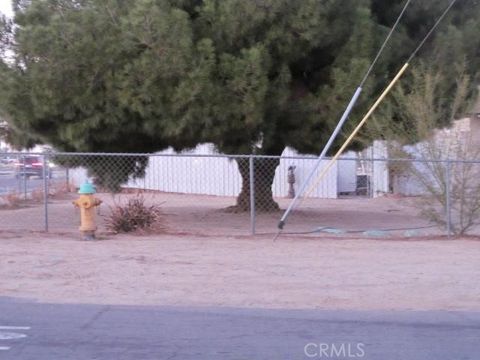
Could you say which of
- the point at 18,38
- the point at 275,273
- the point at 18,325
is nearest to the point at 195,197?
the point at 18,38

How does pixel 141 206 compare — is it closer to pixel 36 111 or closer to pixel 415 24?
pixel 36 111

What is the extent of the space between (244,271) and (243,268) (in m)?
0.26

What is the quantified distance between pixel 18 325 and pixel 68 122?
10003 millimetres

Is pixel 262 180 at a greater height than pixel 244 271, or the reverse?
pixel 262 180

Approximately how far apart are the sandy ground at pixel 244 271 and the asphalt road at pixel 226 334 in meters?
0.58

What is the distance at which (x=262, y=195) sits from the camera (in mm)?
21781

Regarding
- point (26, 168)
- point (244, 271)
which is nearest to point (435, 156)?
point (244, 271)

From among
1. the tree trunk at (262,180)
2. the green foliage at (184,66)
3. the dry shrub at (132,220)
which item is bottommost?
the dry shrub at (132,220)

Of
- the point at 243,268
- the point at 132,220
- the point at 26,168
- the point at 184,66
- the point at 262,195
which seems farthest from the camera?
the point at 26,168

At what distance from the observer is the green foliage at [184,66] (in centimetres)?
1683

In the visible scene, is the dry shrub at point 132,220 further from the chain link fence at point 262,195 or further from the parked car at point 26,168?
the parked car at point 26,168

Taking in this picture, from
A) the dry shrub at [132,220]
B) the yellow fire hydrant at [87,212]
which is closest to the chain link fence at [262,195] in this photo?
the dry shrub at [132,220]

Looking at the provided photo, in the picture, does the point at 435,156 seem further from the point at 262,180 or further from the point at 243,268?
the point at 262,180

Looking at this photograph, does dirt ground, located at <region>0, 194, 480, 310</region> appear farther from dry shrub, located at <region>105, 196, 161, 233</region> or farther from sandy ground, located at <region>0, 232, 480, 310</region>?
dry shrub, located at <region>105, 196, 161, 233</region>
